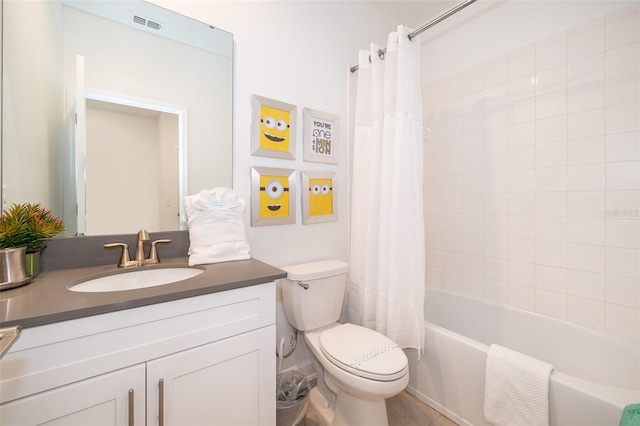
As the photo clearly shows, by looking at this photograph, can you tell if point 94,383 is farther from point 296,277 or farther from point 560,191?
point 560,191

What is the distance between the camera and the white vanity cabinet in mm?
648

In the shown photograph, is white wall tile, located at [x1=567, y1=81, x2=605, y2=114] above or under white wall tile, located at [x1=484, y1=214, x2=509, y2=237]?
above

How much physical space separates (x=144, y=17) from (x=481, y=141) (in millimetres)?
2108

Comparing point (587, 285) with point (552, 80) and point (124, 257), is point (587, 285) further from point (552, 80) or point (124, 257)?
point (124, 257)

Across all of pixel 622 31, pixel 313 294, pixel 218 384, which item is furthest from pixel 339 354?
pixel 622 31

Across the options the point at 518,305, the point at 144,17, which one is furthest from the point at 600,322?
the point at 144,17

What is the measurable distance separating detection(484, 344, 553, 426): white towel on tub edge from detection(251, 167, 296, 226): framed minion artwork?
49.4 inches

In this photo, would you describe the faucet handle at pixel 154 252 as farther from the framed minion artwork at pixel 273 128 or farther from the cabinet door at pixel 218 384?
the framed minion artwork at pixel 273 128

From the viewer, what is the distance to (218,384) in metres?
0.91

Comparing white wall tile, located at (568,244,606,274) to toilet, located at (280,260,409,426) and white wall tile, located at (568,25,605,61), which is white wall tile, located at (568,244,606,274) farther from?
toilet, located at (280,260,409,426)

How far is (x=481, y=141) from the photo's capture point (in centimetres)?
189

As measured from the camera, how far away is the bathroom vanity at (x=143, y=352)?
2.13ft

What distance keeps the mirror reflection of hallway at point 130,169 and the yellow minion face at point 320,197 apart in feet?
2.58

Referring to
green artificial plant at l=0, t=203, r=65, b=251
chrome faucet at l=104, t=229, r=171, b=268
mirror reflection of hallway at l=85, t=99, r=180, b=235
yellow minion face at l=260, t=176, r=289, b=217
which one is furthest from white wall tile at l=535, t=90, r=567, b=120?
green artificial plant at l=0, t=203, r=65, b=251
